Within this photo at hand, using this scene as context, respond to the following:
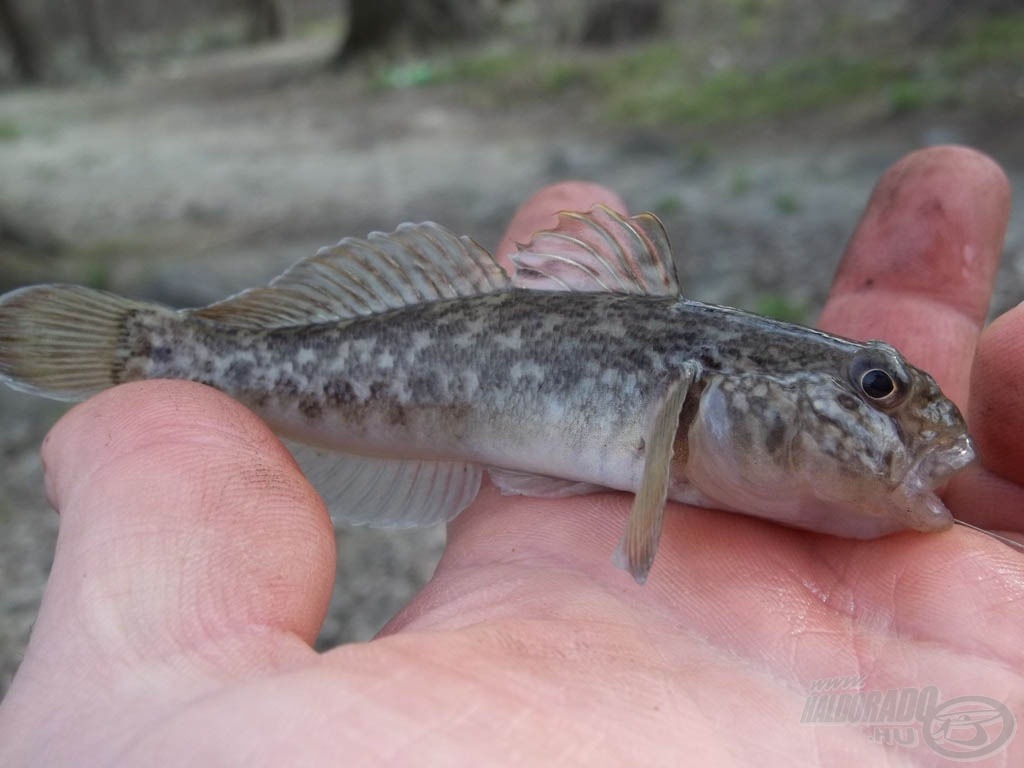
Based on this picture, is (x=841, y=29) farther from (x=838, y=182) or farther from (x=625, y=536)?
(x=625, y=536)

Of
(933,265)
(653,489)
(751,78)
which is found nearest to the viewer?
(653,489)

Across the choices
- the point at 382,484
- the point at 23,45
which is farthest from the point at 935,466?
the point at 23,45

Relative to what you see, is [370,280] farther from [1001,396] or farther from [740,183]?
[740,183]

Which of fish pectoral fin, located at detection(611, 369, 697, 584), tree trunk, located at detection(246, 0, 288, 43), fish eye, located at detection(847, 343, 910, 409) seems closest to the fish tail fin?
fish pectoral fin, located at detection(611, 369, 697, 584)

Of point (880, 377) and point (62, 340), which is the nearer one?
point (880, 377)

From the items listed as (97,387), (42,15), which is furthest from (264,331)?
(42,15)
